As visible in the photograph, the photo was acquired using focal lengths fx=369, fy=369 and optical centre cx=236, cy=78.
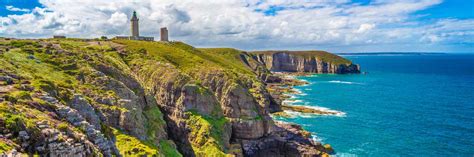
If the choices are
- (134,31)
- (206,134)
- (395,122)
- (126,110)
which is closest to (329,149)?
(206,134)

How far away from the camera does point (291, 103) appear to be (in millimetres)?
143250

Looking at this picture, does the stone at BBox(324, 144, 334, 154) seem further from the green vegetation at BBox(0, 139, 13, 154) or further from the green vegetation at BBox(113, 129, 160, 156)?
the green vegetation at BBox(0, 139, 13, 154)

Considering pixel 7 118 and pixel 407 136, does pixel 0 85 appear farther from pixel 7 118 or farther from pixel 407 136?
pixel 407 136

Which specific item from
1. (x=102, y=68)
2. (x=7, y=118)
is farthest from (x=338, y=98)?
(x=7, y=118)

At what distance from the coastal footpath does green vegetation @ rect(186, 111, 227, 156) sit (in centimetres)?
19

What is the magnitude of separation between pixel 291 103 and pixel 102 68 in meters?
91.5

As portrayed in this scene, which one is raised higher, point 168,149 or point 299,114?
point 168,149

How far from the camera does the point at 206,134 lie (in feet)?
224

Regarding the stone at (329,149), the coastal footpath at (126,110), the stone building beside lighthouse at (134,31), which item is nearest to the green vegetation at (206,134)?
the coastal footpath at (126,110)

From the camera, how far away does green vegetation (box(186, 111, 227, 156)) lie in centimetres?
6638

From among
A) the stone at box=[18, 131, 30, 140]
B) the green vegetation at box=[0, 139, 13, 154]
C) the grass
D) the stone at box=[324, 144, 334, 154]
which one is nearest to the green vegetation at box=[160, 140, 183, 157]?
the grass

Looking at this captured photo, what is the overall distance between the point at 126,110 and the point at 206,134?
2244 cm

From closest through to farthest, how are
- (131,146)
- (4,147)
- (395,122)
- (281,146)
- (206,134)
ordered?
(4,147)
(131,146)
(206,134)
(281,146)
(395,122)

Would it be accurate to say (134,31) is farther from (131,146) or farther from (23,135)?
(23,135)
